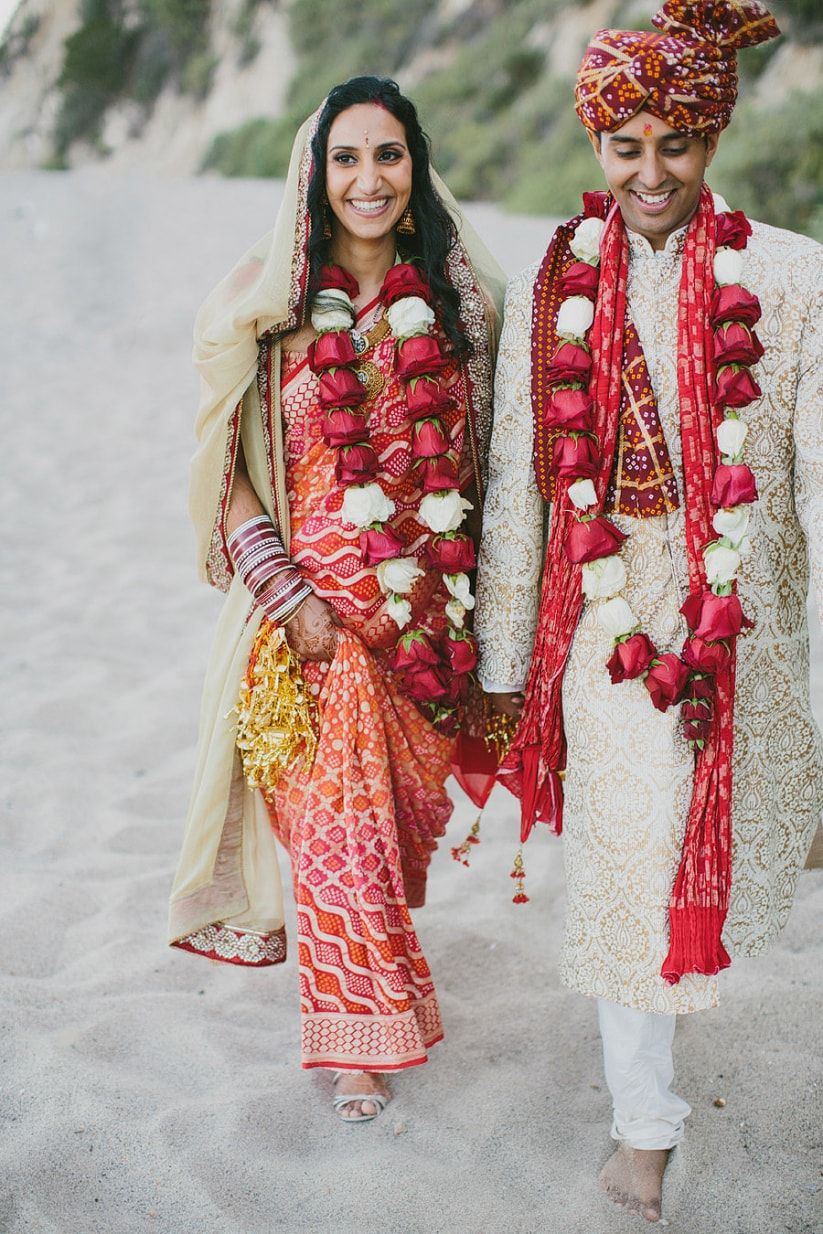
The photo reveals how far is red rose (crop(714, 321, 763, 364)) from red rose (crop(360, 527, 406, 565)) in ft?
2.71

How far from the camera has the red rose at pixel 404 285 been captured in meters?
3.05

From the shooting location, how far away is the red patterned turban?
256 centimetres

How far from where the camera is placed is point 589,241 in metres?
2.80

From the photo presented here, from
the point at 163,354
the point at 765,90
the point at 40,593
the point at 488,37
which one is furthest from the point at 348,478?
the point at 488,37

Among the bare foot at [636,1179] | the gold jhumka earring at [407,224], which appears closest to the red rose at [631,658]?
the bare foot at [636,1179]

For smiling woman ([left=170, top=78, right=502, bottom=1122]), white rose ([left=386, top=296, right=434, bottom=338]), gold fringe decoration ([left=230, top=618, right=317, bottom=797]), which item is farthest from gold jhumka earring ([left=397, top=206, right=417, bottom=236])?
gold fringe decoration ([left=230, top=618, right=317, bottom=797])

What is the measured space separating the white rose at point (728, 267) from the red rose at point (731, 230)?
24 mm

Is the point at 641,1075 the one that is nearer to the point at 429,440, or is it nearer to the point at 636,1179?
the point at 636,1179

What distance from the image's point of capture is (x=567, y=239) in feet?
9.42

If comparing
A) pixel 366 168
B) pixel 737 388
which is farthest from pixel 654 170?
pixel 366 168

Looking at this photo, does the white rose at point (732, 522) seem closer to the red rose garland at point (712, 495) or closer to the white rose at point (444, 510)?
the red rose garland at point (712, 495)

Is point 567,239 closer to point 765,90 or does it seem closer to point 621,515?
point 621,515

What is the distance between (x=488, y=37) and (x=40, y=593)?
23347 millimetres

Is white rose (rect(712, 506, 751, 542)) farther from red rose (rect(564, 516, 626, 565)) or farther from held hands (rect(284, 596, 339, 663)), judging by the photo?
held hands (rect(284, 596, 339, 663))
